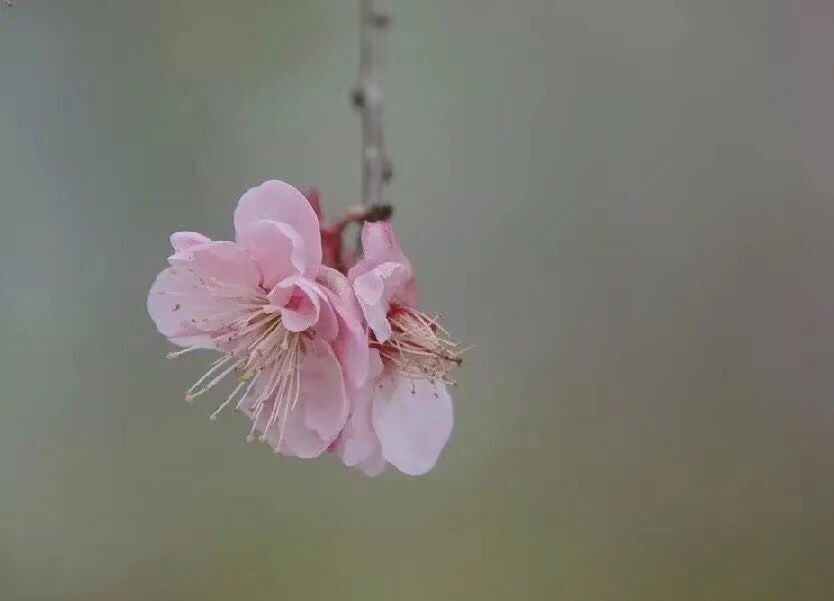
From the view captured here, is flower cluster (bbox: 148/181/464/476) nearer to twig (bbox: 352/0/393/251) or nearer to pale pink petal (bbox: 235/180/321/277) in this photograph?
pale pink petal (bbox: 235/180/321/277)

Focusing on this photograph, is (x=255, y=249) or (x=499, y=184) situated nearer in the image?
(x=255, y=249)

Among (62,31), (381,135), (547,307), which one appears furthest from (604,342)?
(62,31)

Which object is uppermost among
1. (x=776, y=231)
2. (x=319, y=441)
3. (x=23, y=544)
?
(x=776, y=231)

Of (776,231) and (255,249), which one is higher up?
(776,231)

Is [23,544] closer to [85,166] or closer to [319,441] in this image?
[85,166]

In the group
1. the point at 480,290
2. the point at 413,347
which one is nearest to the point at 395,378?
the point at 413,347

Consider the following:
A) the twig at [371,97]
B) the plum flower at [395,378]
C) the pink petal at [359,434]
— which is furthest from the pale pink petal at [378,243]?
the twig at [371,97]

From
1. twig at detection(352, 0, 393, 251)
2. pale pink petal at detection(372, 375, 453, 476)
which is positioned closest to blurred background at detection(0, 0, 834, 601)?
twig at detection(352, 0, 393, 251)
